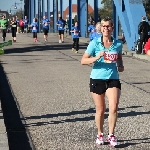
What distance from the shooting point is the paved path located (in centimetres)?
716

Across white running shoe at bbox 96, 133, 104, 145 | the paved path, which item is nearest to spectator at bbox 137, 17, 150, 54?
the paved path

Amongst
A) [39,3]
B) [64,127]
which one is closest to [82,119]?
[64,127]

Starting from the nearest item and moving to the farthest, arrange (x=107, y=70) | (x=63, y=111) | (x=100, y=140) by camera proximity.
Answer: (x=107, y=70)
(x=100, y=140)
(x=63, y=111)

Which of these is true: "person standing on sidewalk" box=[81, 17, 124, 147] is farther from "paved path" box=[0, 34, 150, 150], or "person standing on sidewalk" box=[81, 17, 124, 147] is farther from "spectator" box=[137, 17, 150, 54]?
"spectator" box=[137, 17, 150, 54]

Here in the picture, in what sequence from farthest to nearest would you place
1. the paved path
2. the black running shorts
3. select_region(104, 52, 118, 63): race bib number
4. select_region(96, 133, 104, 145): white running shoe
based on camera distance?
the paved path, select_region(96, 133, 104, 145): white running shoe, the black running shorts, select_region(104, 52, 118, 63): race bib number

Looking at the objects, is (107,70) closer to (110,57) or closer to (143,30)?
(110,57)

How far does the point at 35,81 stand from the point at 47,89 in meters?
1.76

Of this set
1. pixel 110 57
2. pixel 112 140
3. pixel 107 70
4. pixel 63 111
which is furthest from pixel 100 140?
pixel 63 111

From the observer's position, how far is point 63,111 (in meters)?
9.41

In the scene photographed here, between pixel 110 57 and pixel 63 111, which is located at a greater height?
pixel 110 57

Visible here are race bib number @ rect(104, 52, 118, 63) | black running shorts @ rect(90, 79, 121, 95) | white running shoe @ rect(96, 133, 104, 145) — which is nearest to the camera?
race bib number @ rect(104, 52, 118, 63)

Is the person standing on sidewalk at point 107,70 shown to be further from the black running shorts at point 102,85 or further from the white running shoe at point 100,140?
the white running shoe at point 100,140

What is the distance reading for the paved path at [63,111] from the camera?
7.16 metres

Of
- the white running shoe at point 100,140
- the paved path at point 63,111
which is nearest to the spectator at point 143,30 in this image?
the paved path at point 63,111
